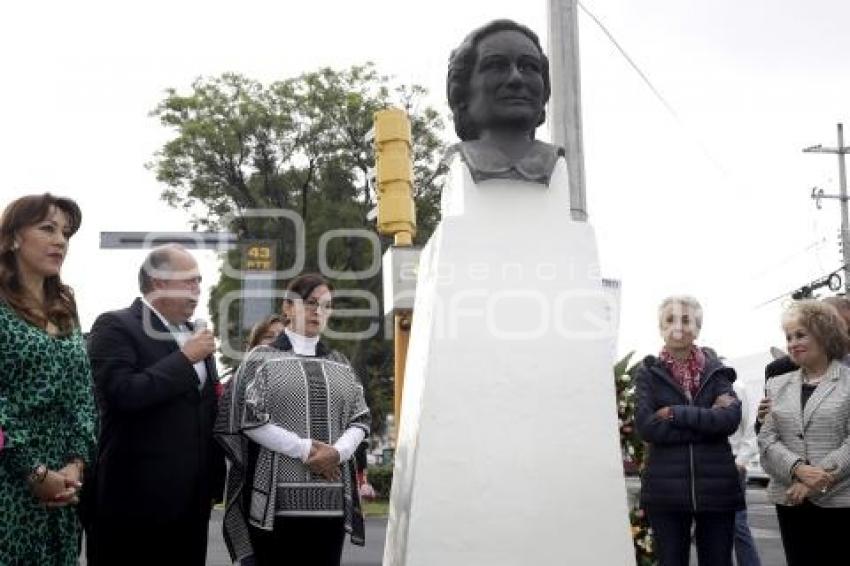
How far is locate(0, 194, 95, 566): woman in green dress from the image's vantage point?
3223mm

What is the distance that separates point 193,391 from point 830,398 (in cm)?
296

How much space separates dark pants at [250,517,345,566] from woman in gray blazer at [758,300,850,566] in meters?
2.12

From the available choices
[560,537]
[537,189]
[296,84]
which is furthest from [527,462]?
[296,84]

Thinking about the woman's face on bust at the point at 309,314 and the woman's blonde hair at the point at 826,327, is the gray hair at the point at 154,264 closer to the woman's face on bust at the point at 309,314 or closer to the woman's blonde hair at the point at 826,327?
the woman's face on bust at the point at 309,314

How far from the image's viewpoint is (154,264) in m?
4.18

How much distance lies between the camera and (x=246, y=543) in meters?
4.36

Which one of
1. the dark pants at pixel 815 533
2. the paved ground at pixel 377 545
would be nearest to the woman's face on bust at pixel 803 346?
the dark pants at pixel 815 533

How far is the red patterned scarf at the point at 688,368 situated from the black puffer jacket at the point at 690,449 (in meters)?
0.04

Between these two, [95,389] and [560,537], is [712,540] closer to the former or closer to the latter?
[560,537]

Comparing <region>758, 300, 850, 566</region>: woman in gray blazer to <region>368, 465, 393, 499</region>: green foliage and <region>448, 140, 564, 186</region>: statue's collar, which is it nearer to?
<region>448, 140, 564, 186</region>: statue's collar

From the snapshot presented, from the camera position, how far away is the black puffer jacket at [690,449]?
4.72 m

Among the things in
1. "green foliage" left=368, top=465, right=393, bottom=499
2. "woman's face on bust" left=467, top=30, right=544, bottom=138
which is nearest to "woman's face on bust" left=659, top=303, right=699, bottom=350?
"woman's face on bust" left=467, top=30, right=544, bottom=138

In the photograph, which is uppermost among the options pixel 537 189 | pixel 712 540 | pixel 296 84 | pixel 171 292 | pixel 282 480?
pixel 296 84

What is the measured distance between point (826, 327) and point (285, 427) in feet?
8.70
